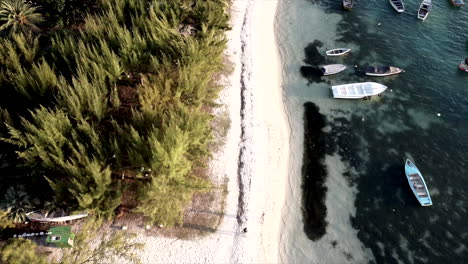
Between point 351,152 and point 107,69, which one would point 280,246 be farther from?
point 107,69

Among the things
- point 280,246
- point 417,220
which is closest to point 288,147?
point 280,246

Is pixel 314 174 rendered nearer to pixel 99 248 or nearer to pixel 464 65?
pixel 99 248

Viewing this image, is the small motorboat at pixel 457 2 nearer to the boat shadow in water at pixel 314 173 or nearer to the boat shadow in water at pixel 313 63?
the boat shadow in water at pixel 313 63

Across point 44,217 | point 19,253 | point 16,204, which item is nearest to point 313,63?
point 44,217

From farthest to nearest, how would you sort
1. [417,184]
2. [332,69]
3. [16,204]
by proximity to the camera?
1. [332,69]
2. [417,184]
3. [16,204]

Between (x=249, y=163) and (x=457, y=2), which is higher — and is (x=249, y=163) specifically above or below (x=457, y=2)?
below

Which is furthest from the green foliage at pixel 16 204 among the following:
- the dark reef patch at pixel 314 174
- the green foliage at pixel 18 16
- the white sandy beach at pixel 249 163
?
the dark reef patch at pixel 314 174
